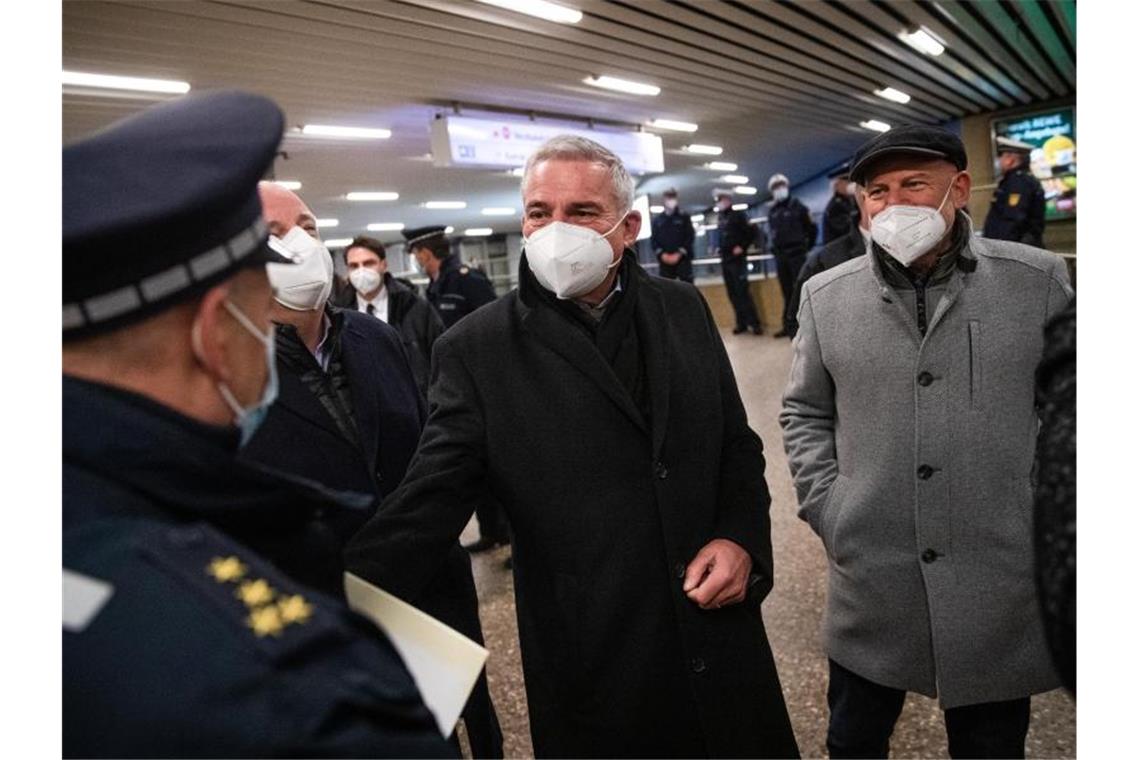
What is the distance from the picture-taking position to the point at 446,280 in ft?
14.9

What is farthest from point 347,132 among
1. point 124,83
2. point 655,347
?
point 655,347

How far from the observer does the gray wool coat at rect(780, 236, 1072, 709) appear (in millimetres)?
1473

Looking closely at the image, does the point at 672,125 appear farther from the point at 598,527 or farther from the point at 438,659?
the point at 438,659

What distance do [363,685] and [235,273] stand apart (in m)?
0.37

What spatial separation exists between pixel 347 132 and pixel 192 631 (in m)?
9.72

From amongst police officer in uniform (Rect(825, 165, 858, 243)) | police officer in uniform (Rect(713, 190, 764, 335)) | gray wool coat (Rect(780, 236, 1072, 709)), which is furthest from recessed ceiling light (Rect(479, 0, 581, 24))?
gray wool coat (Rect(780, 236, 1072, 709))

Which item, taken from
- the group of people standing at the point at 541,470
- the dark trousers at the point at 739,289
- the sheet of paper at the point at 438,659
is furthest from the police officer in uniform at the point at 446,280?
the dark trousers at the point at 739,289

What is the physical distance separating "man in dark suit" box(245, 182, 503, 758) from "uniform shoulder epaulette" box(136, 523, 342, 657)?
789mm

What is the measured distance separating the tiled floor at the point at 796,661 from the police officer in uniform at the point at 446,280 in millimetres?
1298

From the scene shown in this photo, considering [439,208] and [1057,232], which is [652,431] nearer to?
[1057,232]

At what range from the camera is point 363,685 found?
0.57m

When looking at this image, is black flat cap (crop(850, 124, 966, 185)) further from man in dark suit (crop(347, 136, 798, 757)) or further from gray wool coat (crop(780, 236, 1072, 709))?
man in dark suit (crop(347, 136, 798, 757))

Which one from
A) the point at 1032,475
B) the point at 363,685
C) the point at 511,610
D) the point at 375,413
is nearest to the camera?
the point at 363,685

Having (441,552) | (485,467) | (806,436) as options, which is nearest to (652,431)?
(485,467)
